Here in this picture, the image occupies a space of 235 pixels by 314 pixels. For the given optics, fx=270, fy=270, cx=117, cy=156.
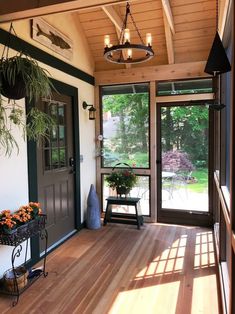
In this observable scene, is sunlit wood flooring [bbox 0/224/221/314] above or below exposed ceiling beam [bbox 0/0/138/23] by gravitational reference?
below

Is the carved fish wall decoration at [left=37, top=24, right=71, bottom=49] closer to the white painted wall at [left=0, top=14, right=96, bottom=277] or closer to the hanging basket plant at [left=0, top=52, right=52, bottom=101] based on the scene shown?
the white painted wall at [left=0, top=14, right=96, bottom=277]

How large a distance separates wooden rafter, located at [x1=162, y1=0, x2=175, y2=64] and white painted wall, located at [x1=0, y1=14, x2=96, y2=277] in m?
1.33

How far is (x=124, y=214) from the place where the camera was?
14.7 feet

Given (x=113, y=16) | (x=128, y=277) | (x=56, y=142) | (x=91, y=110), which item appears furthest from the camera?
(x=91, y=110)

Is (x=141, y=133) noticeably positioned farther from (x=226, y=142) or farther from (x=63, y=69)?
(x=226, y=142)

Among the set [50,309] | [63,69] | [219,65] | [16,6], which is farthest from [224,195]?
[63,69]

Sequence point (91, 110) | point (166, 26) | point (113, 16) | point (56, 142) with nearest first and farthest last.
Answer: point (113, 16) → point (56, 142) → point (166, 26) → point (91, 110)

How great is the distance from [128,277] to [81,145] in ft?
7.15

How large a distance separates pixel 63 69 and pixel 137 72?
134 centimetres

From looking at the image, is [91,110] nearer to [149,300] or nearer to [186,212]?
[186,212]

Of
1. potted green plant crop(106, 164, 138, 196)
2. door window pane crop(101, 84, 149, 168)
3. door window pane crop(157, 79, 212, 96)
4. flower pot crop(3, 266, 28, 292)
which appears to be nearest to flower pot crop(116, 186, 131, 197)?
potted green plant crop(106, 164, 138, 196)

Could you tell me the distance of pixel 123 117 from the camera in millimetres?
4699

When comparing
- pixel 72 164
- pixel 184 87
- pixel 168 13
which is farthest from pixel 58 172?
pixel 168 13

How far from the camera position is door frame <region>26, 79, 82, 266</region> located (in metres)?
3.04
